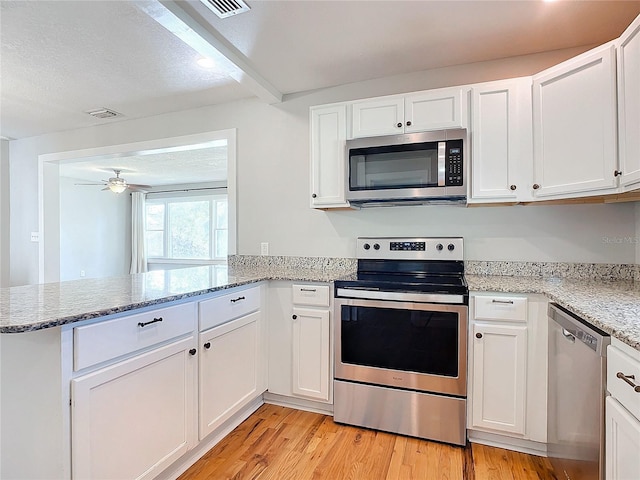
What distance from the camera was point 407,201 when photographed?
224 centimetres

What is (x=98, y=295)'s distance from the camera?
60.1 inches

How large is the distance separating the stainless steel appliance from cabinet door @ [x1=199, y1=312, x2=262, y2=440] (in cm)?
54

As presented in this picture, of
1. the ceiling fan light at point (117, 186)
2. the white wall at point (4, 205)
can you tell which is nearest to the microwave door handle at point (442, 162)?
the ceiling fan light at point (117, 186)

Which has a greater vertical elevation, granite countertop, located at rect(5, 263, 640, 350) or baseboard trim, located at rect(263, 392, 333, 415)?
granite countertop, located at rect(5, 263, 640, 350)

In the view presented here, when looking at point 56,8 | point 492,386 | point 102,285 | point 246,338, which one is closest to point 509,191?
point 492,386

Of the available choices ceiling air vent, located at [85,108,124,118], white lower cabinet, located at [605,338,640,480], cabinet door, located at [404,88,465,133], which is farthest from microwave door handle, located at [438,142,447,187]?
ceiling air vent, located at [85,108,124,118]

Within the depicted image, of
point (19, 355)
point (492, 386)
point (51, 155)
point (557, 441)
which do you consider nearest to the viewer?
point (19, 355)

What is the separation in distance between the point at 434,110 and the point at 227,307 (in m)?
1.72

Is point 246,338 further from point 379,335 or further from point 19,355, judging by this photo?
point 19,355

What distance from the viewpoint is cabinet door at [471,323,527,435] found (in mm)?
1815

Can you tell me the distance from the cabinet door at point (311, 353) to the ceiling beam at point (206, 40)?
5.33 ft

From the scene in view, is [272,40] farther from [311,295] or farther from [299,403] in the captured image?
[299,403]

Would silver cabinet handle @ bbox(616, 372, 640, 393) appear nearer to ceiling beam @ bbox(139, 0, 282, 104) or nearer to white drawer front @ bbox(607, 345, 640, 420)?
white drawer front @ bbox(607, 345, 640, 420)

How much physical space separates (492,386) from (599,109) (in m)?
1.52
